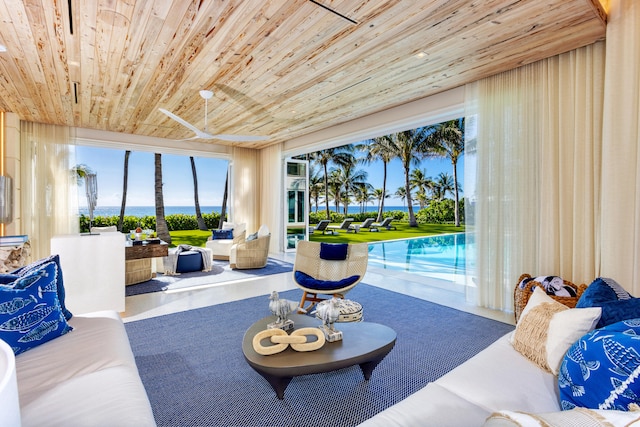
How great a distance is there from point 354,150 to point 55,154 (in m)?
12.0

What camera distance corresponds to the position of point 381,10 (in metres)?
2.45

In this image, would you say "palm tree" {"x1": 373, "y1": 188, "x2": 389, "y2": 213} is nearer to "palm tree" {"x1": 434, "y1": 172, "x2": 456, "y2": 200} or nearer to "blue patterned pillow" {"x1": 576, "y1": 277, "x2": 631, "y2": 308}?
"palm tree" {"x1": 434, "y1": 172, "x2": 456, "y2": 200}

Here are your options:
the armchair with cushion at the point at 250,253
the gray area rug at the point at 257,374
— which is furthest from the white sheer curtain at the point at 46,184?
the gray area rug at the point at 257,374

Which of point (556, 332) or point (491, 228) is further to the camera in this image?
point (491, 228)

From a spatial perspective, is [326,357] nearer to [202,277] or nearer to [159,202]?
[202,277]

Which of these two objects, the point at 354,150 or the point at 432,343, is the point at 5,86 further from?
the point at 354,150

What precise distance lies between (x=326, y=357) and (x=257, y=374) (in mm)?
726

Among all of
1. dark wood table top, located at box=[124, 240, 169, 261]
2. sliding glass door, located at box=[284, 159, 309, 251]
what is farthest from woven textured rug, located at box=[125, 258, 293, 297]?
sliding glass door, located at box=[284, 159, 309, 251]

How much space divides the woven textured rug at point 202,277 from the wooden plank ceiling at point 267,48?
104 inches

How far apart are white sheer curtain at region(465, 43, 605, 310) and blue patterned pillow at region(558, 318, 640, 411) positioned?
7.23 feet

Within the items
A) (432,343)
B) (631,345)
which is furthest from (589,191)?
(631,345)

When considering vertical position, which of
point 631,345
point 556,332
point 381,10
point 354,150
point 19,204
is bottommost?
point 556,332

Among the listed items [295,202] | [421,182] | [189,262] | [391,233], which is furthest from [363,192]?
[189,262]

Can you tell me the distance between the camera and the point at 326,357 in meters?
1.87
